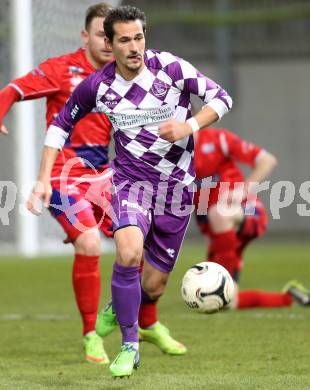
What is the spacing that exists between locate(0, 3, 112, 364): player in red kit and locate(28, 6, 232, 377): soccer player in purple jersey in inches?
24.6

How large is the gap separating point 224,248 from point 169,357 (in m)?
2.60

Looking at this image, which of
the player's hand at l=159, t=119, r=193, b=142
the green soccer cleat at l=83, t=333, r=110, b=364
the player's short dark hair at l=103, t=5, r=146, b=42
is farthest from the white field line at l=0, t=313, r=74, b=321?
the player's hand at l=159, t=119, r=193, b=142

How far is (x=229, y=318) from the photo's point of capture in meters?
8.12

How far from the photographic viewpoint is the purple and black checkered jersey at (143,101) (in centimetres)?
553

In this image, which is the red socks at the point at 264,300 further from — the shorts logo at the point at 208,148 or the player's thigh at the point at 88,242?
the player's thigh at the point at 88,242

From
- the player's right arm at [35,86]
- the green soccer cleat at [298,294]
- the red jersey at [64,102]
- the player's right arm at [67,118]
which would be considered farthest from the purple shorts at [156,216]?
the green soccer cleat at [298,294]

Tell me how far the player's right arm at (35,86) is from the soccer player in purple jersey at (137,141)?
3.26ft

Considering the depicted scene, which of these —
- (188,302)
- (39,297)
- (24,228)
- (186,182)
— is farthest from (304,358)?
(24,228)

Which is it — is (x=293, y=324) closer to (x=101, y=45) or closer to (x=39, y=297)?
(x=101, y=45)

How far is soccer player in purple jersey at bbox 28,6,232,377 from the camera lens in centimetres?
530

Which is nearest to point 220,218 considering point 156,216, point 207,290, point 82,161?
point 82,161

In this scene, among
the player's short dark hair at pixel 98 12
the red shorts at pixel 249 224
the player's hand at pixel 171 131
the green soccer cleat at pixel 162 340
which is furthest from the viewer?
the red shorts at pixel 249 224

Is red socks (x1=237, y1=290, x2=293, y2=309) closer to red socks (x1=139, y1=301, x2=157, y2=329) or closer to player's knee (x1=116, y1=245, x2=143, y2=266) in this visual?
red socks (x1=139, y1=301, x2=157, y2=329)

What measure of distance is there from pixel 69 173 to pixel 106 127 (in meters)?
0.41
